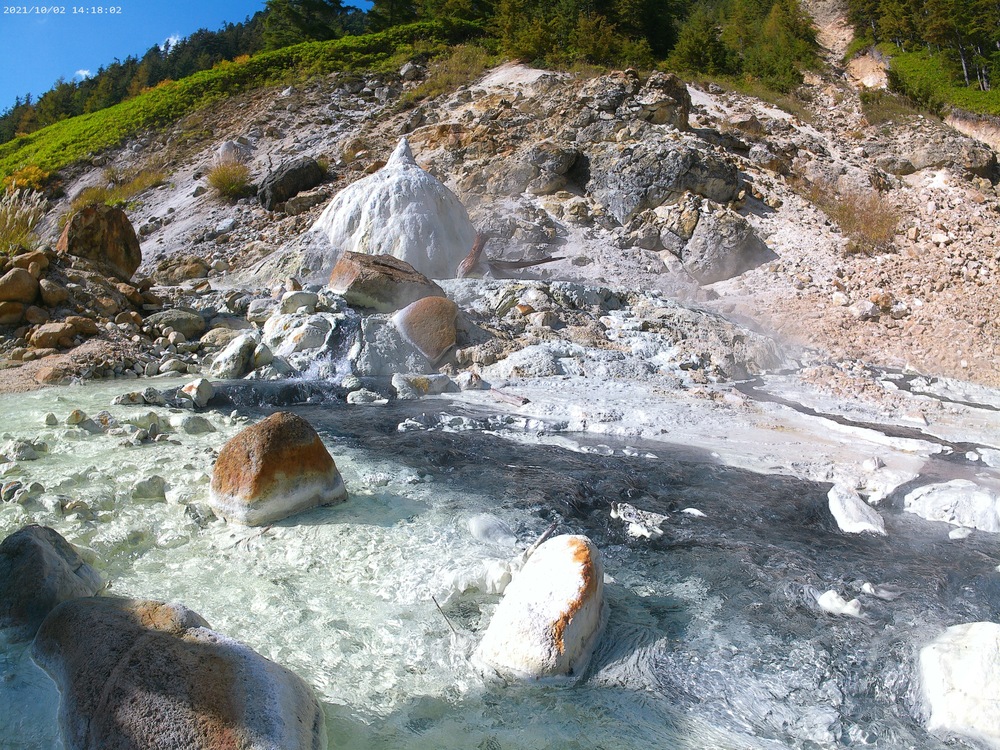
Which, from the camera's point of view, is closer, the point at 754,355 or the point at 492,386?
the point at 492,386

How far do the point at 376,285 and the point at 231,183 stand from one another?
368 inches

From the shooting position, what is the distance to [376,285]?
859 centimetres

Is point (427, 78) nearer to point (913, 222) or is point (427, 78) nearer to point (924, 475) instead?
point (913, 222)

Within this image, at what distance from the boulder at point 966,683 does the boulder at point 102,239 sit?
10.3 metres

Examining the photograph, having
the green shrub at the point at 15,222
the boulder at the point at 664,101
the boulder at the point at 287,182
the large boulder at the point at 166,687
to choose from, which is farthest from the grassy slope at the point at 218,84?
the large boulder at the point at 166,687

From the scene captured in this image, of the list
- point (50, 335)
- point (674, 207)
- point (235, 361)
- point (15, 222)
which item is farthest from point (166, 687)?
point (674, 207)

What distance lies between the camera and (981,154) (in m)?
13.5

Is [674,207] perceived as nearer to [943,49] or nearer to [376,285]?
[376,285]

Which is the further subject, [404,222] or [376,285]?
[404,222]

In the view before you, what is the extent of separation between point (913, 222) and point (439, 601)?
1184 centimetres

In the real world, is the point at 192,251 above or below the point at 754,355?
above

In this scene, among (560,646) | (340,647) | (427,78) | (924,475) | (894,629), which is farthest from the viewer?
(427,78)

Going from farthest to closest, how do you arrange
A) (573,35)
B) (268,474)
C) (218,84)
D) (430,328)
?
(218,84), (573,35), (430,328), (268,474)

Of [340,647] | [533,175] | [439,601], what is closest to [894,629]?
[439,601]
